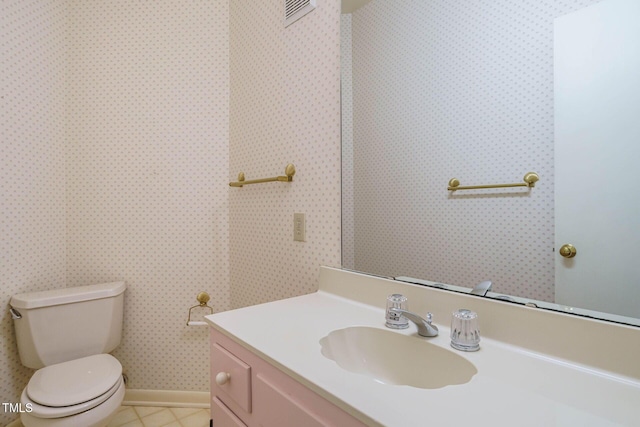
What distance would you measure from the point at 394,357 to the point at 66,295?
1692 millimetres

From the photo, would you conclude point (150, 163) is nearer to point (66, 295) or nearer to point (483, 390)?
point (66, 295)

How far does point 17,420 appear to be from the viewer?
5.24ft

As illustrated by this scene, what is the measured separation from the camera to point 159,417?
179 centimetres

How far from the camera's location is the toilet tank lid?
1527 mm

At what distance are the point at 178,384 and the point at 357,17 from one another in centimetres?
219

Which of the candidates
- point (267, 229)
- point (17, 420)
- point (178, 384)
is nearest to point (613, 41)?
point (267, 229)

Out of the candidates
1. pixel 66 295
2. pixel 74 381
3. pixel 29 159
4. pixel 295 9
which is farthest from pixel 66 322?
pixel 295 9

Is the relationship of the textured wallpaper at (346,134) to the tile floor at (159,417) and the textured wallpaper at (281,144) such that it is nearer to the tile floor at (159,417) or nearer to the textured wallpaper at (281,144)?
the textured wallpaper at (281,144)

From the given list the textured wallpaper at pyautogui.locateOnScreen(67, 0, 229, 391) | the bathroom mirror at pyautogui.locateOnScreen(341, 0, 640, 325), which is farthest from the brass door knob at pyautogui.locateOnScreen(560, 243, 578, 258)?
the textured wallpaper at pyautogui.locateOnScreen(67, 0, 229, 391)

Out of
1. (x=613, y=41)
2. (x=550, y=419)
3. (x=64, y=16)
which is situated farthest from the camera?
(x=64, y=16)

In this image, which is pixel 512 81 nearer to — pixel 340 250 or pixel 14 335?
pixel 340 250

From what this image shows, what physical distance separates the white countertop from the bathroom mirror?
15 centimetres

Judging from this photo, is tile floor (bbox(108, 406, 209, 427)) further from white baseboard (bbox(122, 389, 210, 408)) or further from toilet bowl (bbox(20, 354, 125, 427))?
toilet bowl (bbox(20, 354, 125, 427))

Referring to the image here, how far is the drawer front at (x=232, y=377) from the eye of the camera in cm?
78
